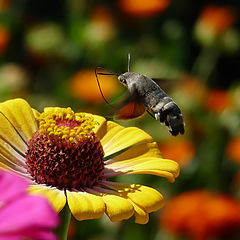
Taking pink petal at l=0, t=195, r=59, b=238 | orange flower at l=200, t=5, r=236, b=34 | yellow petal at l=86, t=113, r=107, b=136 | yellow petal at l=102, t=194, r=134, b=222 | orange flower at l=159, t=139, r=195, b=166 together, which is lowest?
orange flower at l=159, t=139, r=195, b=166

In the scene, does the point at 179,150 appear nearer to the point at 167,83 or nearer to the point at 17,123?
the point at 167,83

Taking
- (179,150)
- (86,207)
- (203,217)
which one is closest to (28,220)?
(86,207)

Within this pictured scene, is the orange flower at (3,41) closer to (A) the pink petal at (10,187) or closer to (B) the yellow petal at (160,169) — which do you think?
(B) the yellow petal at (160,169)

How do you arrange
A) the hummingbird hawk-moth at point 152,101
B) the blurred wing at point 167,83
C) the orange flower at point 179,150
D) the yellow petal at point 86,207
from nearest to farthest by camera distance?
the yellow petal at point 86,207
the hummingbird hawk-moth at point 152,101
the blurred wing at point 167,83
the orange flower at point 179,150

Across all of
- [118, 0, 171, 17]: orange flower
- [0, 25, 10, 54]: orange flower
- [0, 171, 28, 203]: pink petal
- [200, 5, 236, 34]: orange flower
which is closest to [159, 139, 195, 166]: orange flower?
[200, 5, 236, 34]: orange flower

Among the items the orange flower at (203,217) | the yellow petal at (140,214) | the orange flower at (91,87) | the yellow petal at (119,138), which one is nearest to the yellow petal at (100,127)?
the yellow petal at (119,138)

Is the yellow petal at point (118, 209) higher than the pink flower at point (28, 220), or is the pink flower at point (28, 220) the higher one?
the pink flower at point (28, 220)

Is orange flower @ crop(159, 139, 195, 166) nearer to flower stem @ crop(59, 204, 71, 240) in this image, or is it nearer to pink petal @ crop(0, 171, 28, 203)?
flower stem @ crop(59, 204, 71, 240)

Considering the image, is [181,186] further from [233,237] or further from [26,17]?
[26,17]
